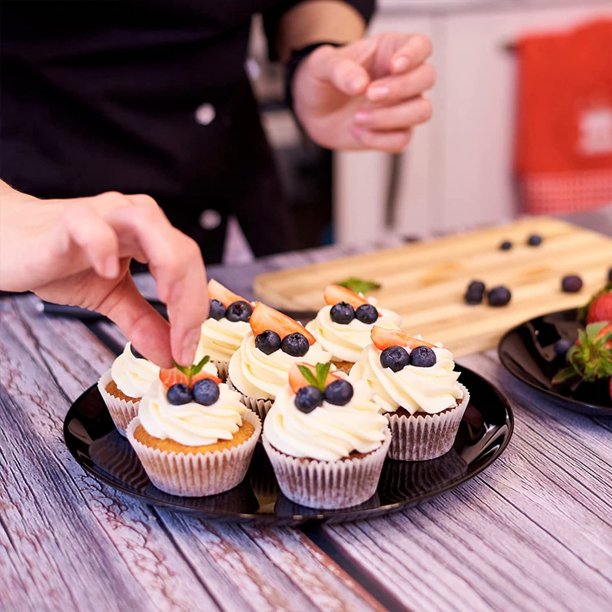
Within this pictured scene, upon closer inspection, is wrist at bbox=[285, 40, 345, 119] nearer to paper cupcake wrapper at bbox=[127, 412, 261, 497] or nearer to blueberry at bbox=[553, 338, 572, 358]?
blueberry at bbox=[553, 338, 572, 358]

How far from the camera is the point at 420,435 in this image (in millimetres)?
981

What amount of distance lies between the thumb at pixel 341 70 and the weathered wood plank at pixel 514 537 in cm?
62

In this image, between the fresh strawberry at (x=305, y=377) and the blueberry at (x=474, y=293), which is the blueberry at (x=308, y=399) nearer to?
the fresh strawberry at (x=305, y=377)

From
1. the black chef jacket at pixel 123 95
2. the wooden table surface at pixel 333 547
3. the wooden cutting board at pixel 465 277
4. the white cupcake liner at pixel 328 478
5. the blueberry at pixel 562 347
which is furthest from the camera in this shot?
the black chef jacket at pixel 123 95

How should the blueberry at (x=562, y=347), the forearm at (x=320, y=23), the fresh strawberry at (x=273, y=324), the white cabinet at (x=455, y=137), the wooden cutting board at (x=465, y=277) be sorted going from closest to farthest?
the fresh strawberry at (x=273, y=324), the blueberry at (x=562, y=347), the wooden cutting board at (x=465, y=277), the forearm at (x=320, y=23), the white cabinet at (x=455, y=137)

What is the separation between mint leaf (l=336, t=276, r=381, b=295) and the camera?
1.40 metres

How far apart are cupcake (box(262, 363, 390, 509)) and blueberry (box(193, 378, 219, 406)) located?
6 cm

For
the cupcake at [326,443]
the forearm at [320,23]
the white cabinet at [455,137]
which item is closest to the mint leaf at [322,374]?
the cupcake at [326,443]

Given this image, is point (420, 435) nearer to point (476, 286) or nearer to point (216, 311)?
point (216, 311)

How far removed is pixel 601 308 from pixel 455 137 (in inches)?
92.5

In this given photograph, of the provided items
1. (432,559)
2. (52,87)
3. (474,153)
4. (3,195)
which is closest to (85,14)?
(52,87)

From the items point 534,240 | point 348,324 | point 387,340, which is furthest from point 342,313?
point 534,240

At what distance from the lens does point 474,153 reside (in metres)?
3.51

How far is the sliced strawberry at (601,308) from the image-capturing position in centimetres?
120
